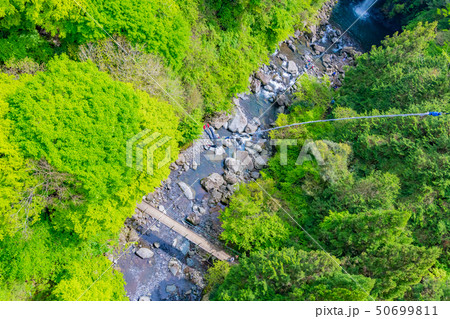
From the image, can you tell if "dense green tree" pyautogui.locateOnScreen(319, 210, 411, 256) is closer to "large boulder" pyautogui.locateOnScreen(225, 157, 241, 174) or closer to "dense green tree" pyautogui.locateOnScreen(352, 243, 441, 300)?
"dense green tree" pyautogui.locateOnScreen(352, 243, 441, 300)

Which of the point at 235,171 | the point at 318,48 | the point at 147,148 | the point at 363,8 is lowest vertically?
the point at 235,171

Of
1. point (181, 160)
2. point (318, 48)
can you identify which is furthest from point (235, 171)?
point (318, 48)

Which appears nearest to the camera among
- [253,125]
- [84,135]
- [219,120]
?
[84,135]

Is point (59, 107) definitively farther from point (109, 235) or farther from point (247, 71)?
point (247, 71)

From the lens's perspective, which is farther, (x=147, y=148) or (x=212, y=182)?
(x=212, y=182)

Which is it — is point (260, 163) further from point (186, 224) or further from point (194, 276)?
point (194, 276)

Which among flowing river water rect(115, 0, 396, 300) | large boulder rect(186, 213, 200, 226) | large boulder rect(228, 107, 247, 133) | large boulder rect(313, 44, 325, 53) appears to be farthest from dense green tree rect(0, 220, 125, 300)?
large boulder rect(313, 44, 325, 53)

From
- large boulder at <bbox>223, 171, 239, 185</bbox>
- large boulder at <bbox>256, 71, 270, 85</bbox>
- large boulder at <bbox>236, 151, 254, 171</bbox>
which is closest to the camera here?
large boulder at <bbox>223, 171, 239, 185</bbox>
